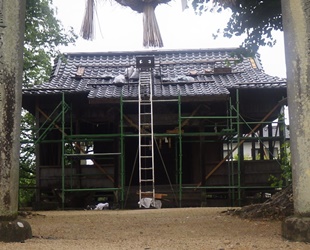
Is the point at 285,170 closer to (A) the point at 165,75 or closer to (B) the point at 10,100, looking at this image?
(A) the point at 165,75

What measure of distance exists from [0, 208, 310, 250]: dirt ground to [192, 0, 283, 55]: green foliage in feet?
12.3

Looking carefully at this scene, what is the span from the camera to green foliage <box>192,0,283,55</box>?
416 inches

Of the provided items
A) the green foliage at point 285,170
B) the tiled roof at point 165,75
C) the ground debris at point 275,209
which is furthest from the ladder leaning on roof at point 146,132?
the ground debris at point 275,209

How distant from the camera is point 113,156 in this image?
1831cm

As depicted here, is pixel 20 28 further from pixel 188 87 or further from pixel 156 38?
pixel 188 87

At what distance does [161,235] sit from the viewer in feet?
26.1

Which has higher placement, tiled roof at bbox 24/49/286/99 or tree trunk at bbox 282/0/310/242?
tiled roof at bbox 24/49/286/99

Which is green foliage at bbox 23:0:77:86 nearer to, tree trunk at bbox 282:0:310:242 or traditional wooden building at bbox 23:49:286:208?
traditional wooden building at bbox 23:49:286:208

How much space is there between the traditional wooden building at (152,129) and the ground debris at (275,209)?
6950 mm

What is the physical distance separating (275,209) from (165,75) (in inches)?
412

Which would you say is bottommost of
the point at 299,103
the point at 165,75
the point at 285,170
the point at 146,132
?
the point at 285,170

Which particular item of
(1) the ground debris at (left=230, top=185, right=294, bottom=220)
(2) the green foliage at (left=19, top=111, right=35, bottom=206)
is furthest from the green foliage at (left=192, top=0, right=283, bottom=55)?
(2) the green foliage at (left=19, top=111, right=35, bottom=206)

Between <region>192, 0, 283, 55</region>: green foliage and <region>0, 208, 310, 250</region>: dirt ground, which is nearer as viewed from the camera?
<region>0, 208, 310, 250</region>: dirt ground

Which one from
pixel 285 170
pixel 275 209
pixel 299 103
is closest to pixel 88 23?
pixel 299 103
